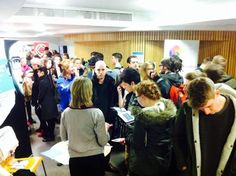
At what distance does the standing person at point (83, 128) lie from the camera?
78.9 inches

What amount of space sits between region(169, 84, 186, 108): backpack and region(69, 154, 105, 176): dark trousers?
1.47 m

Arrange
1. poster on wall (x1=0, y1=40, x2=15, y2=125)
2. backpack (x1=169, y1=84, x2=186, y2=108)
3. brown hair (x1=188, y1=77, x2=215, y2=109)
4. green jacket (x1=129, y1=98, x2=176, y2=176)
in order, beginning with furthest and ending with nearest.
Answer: backpack (x1=169, y1=84, x2=186, y2=108)
poster on wall (x1=0, y1=40, x2=15, y2=125)
green jacket (x1=129, y1=98, x2=176, y2=176)
brown hair (x1=188, y1=77, x2=215, y2=109)

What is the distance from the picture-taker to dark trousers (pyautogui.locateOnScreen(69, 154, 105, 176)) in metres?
2.10

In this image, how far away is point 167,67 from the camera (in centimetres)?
346

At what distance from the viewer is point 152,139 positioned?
199cm

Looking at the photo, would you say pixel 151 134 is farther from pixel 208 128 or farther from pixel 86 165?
pixel 86 165

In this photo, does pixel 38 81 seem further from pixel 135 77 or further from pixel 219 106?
pixel 219 106

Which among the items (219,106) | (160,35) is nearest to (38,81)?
(219,106)

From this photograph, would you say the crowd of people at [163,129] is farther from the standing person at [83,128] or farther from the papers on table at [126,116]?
the papers on table at [126,116]

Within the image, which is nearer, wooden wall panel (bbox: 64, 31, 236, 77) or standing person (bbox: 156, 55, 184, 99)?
standing person (bbox: 156, 55, 184, 99)

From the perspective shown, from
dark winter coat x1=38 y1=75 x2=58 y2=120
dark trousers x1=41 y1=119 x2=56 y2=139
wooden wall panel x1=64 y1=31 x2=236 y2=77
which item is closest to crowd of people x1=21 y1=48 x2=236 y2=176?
dark winter coat x1=38 y1=75 x2=58 y2=120

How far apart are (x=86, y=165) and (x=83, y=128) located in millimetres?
393

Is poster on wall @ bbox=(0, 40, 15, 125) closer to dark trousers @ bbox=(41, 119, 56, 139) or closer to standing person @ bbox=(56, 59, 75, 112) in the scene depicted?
standing person @ bbox=(56, 59, 75, 112)

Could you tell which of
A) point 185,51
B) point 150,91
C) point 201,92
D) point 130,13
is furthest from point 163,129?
point 130,13
